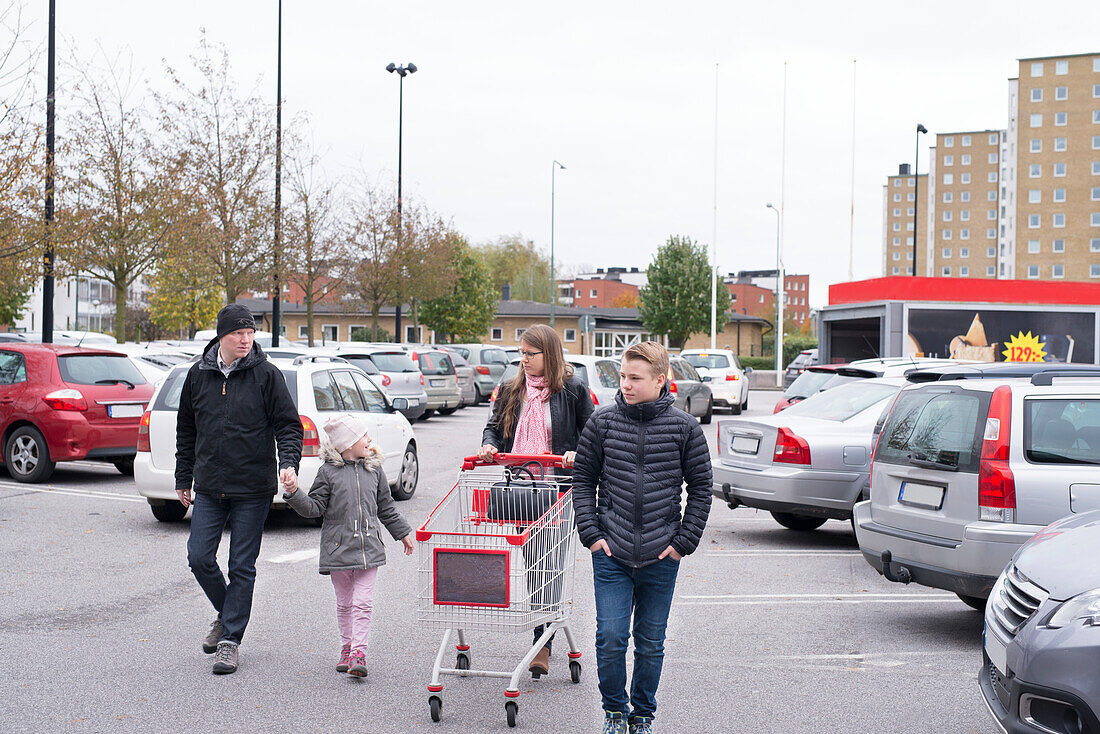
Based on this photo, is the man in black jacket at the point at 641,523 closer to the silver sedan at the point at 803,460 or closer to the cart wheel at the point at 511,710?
the cart wheel at the point at 511,710

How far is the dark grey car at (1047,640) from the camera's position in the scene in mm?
3660

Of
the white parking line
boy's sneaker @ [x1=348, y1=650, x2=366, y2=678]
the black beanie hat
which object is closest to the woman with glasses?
boy's sneaker @ [x1=348, y1=650, x2=366, y2=678]

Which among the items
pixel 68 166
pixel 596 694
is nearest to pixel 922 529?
pixel 596 694

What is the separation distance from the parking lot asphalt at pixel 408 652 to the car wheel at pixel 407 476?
2671 mm

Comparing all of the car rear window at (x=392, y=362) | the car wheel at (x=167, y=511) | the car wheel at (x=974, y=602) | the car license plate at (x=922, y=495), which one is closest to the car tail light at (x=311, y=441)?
the car wheel at (x=167, y=511)

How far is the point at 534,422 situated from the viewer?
5.96 m

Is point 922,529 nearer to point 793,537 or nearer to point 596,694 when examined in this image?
point 596,694

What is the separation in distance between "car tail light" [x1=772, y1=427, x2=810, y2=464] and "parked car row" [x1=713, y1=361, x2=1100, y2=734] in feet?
6.48

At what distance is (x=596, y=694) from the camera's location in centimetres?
543

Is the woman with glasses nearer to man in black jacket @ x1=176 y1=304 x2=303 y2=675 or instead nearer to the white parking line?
man in black jacket @ x1=176 y1=304 x2=303 y2=675

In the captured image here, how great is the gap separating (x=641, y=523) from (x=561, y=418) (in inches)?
59.4

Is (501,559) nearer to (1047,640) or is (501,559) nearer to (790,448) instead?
(1047,640)

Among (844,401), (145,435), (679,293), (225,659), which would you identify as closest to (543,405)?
(225,659)

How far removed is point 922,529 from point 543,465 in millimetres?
2580
